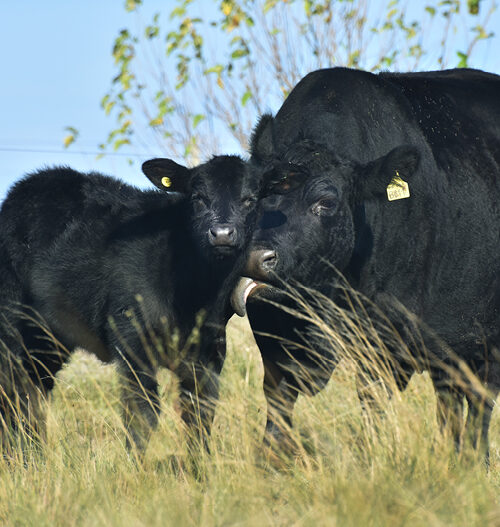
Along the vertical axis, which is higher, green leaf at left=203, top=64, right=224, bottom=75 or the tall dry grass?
green leaf at left=203, top=64, right=224, bottom=75

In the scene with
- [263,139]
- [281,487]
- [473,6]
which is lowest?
[281,487]

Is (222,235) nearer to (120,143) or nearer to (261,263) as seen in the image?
(261,263)

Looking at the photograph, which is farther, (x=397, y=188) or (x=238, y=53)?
(x=238, y=53)

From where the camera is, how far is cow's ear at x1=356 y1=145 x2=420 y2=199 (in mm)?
4949

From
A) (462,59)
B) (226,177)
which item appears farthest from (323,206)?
(462,59)

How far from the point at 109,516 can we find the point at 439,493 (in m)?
1.15

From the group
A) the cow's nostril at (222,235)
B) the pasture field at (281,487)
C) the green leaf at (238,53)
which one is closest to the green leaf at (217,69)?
the green leaf at (238,53)

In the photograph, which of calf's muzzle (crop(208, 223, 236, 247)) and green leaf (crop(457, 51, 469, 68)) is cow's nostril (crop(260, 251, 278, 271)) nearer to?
calf's muzzle (crop(208, 223, 236, 247))

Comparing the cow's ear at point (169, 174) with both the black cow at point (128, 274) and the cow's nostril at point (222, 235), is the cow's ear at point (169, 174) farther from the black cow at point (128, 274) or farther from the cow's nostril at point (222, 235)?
the cow's nostril at point (222, 235)

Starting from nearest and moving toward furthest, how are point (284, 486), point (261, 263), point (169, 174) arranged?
1. point (284, 486)
2. point (261, 263)
3. point (169, 174)

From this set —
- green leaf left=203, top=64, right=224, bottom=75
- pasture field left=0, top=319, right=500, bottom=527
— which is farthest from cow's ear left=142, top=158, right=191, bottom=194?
green leaf left=203, top=64, right=224, bottom=75

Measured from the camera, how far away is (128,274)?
5504 mm

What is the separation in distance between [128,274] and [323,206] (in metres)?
1.29

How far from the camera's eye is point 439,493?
10.5 ft
